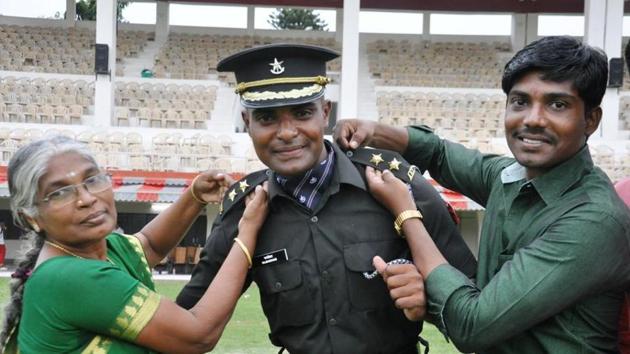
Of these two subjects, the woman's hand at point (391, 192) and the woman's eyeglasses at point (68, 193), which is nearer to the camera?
the woman's eyeglasses at point (68, 193)

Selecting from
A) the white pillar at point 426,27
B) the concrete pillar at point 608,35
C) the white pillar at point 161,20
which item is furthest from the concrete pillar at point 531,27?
the white pillar at point 161,20

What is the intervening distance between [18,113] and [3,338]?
19.2 m

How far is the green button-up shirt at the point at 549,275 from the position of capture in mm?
1938

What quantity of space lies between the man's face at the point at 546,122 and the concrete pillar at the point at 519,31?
2711cm

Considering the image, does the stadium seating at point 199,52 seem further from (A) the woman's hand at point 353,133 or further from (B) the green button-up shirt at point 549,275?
(B) the green button-up shirt at point 549,275

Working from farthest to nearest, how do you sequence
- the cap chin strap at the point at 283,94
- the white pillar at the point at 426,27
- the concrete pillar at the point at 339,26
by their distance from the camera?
1. the white pillar at the point at 426,27
2. the concrete pillar at the point at 339,26
3. the cap chin strap at the point at 283,94

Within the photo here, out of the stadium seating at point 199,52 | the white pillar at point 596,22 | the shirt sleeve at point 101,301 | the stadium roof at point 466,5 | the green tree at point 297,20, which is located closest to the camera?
the shirt sleeve at point 101,301

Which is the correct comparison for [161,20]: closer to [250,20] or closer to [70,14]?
[250,20]

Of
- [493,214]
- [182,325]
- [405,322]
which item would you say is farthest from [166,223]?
[493,214]

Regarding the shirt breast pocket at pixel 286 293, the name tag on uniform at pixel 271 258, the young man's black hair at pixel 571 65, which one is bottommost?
the shirt breast pocket at pixel 286 293

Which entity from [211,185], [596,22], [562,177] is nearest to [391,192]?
[562,177]

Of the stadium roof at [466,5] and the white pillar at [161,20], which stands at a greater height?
the stadium roof at [466,5]

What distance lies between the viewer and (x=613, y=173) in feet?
53.7

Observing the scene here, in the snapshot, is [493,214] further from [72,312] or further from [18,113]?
[18,113]
